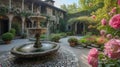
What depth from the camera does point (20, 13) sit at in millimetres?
17859

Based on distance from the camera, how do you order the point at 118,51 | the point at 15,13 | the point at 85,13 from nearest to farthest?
1. the point at 118,51
2. the point at 15,13
3. the point at 85,13

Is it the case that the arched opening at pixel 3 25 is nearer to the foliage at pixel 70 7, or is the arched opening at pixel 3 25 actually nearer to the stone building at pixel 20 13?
the stone building at pixel 20 13

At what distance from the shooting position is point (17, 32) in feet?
60.1

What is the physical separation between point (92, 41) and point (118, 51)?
1116 centimetres

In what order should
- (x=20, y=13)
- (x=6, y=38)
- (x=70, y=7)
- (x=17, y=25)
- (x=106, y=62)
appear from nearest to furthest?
(x=106, y=62)
(x=6, y=38)
(x=20, y=13)
(x=17, y=25)
(x=70, y=7)

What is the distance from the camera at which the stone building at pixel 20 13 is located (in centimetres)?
1664

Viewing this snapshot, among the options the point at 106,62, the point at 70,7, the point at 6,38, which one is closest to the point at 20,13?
the point at 6,38

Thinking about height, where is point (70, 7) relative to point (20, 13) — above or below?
above

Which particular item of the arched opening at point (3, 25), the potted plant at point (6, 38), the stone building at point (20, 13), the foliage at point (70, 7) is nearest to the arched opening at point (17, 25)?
the stone building at point (20, 13)

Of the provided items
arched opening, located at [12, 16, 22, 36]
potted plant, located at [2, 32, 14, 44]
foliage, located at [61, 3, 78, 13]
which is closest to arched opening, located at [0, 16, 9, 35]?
arched opening, located at [12, 16, 22, 36]

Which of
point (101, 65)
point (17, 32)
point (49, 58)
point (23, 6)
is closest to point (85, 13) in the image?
point (23, 6)

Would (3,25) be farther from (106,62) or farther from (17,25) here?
(106,62)

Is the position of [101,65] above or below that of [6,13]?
below

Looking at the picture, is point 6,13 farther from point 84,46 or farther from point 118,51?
point 118,51
